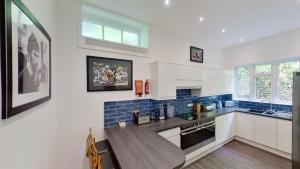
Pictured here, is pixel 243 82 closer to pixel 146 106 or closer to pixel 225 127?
pixel 225 127

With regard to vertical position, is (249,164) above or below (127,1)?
below

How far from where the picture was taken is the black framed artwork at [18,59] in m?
0.57

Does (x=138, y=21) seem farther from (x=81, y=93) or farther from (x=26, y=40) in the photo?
(x=26, y=40)

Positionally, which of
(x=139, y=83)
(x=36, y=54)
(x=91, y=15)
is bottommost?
(x=139, y=83)

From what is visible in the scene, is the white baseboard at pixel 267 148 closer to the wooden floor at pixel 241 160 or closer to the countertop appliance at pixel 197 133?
the wooden floor at pixel 241 160

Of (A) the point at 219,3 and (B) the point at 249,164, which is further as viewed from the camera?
(B) the point at 249,164

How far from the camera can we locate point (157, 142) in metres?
1.48

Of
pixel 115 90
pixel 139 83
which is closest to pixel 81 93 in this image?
pixel 115 90

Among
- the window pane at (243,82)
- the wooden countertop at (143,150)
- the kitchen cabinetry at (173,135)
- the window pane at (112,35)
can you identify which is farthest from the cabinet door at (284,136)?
the window pane at (112,35)

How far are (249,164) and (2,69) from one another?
349cm

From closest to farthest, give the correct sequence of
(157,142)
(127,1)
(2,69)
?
(2,69)
(157,142)
(127,1)

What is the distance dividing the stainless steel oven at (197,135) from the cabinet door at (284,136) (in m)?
1.26

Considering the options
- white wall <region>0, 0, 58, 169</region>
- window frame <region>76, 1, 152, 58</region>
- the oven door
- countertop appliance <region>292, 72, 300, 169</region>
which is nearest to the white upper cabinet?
window frame <region>76, 1, 152, 58</region>

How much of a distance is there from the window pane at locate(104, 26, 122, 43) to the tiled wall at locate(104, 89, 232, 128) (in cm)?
108
